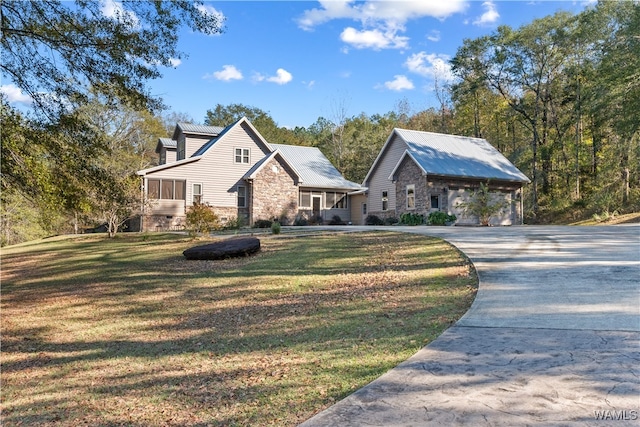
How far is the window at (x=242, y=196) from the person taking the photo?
93.2ft

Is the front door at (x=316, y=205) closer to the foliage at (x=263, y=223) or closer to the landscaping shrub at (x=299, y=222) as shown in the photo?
the landscaping shrub at (x=299, y=222)

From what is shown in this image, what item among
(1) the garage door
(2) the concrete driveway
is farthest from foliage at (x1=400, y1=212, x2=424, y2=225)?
(2) the concrete driveway

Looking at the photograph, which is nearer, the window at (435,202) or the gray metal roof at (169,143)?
the window at (435,202)

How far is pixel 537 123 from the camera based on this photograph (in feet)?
119

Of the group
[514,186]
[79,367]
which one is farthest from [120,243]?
[514,186]

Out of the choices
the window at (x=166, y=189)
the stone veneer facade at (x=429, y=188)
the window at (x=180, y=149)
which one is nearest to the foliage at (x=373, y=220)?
the stone veneer facade at (x=429, y=188)

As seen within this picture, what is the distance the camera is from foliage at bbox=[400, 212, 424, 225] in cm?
2400

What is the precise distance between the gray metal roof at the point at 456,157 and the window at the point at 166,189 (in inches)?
535

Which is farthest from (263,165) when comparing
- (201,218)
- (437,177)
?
(201,218)

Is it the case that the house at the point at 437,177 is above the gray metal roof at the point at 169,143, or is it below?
below

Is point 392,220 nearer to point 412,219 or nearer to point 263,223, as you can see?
point 412,219

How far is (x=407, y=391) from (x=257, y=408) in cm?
128

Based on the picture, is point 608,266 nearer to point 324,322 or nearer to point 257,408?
point 324,322

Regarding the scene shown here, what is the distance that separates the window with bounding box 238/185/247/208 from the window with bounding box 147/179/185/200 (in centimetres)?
349
